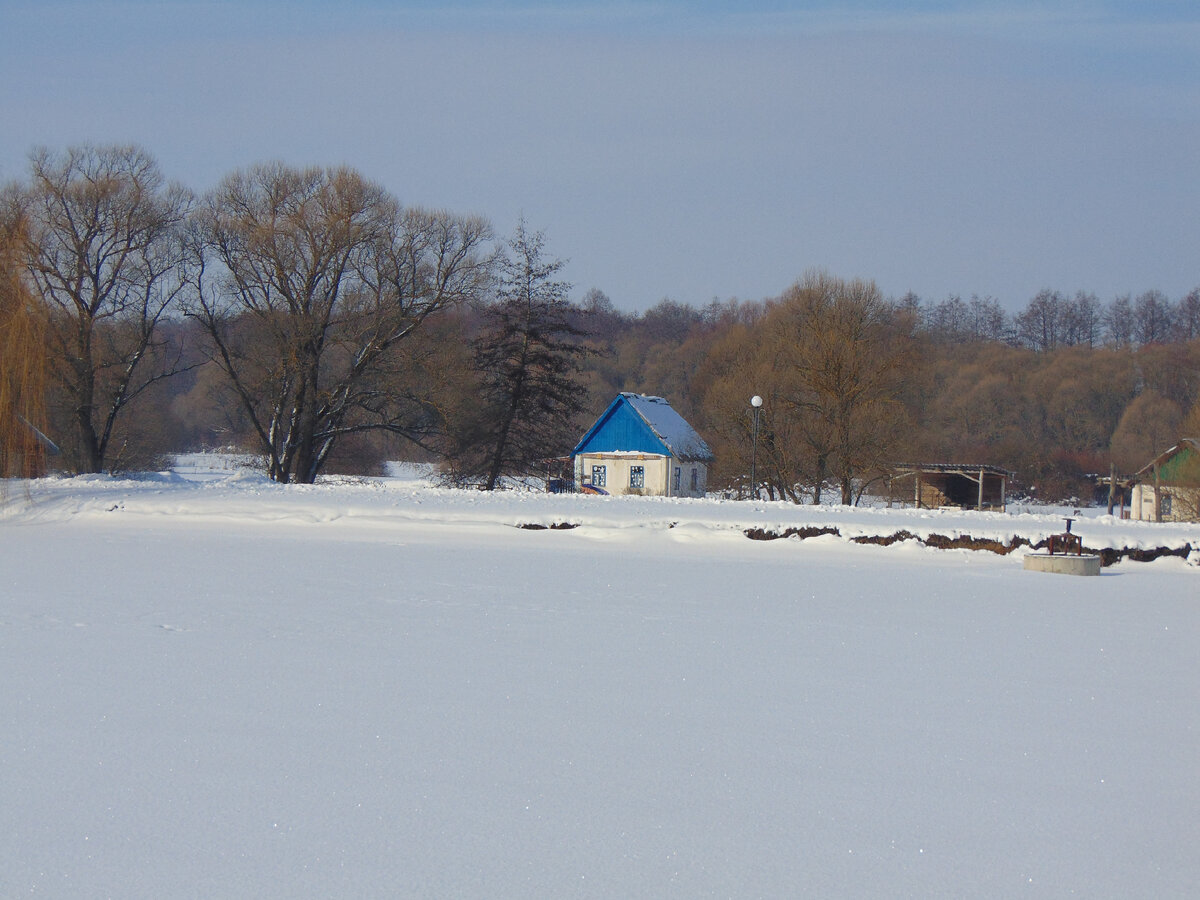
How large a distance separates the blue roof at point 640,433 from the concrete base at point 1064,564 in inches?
1046

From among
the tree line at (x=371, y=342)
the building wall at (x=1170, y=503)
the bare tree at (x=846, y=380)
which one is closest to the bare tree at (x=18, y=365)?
the tree line at (x=371, y=342)

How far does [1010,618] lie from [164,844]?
10118mm

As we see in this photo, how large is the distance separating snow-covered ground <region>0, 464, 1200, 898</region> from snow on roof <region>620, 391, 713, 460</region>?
29.2 m

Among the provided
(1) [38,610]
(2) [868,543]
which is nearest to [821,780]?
(1) [38,610]

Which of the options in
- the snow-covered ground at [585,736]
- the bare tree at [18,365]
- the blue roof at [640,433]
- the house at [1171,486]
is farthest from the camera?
the blue roof at [640,433]

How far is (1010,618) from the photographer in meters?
12.5

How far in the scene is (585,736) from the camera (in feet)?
23.1

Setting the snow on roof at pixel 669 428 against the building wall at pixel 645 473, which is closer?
the building wall at pixel 645 473

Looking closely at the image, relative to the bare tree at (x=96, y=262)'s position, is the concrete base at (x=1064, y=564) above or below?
below

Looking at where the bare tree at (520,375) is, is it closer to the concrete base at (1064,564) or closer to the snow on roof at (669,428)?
the snow on roof at (669,428)

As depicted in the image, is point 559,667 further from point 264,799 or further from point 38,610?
point 38,610

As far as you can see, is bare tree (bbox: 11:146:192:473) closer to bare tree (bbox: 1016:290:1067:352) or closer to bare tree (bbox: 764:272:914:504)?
bare tree (bbox: 764:272:914:504)

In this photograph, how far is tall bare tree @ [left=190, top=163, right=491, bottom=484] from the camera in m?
40.1

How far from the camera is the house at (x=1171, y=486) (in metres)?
36.9
